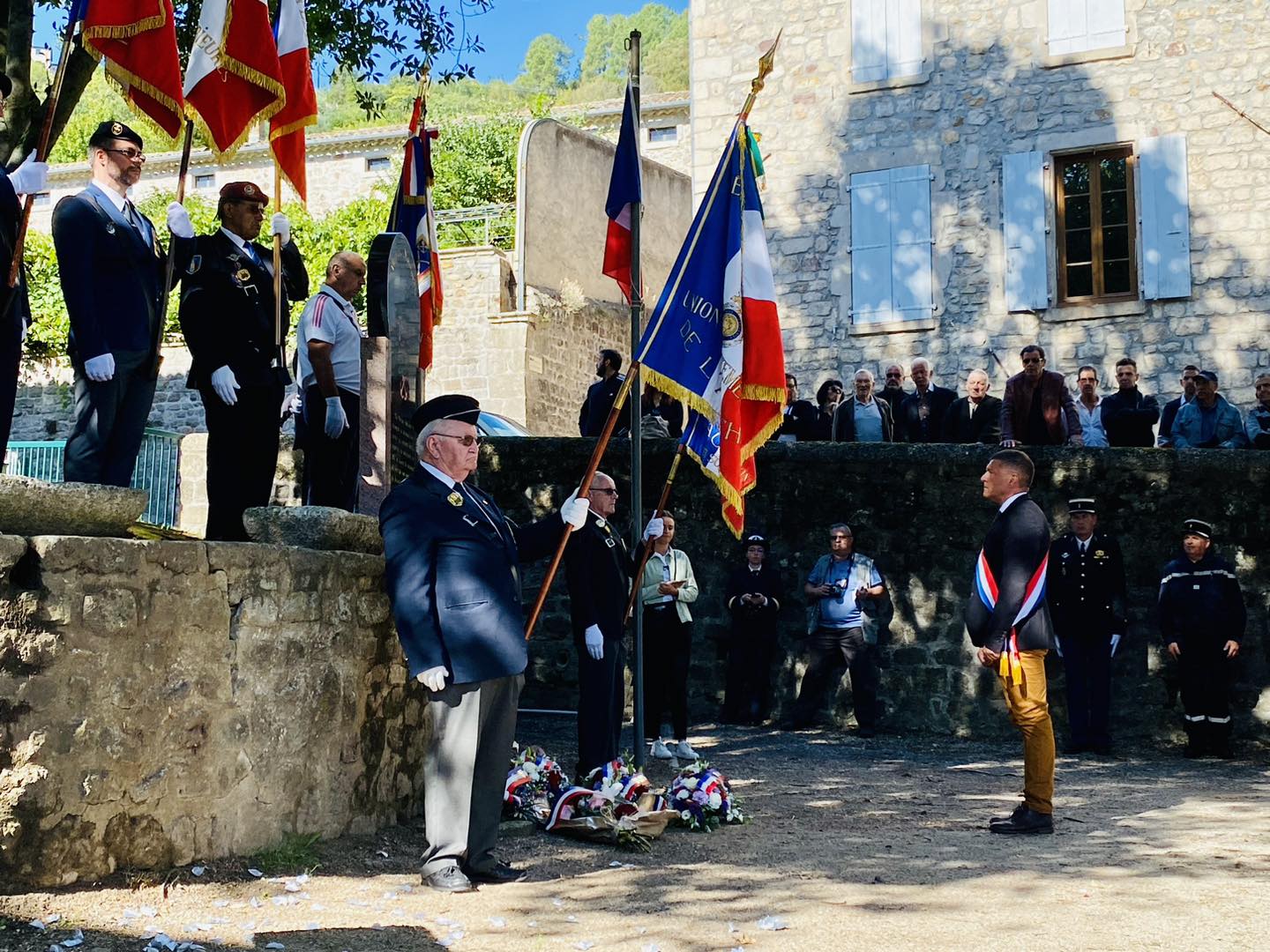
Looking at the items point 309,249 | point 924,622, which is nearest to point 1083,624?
point 924,622

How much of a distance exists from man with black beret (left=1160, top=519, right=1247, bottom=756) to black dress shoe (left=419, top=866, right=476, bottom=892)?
7.24m

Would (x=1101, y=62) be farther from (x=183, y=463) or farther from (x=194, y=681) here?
(x=194, y=681)

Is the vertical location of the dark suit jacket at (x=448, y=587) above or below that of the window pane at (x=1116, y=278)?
below

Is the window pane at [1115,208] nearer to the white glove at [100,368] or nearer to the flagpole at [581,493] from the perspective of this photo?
the flagpole at [581,493]

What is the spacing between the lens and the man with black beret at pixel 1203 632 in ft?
37.1

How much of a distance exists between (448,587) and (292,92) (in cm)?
A: 336

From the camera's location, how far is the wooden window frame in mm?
17328

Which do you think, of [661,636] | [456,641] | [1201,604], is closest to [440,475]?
[456,641]

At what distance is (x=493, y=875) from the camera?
6168mm

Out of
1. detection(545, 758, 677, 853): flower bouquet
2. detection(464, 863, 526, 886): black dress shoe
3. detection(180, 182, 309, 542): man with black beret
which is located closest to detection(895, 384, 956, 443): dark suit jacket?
detection(545, 758, 677, 853): flower bouquet

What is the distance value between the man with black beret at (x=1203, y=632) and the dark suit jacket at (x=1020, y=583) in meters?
4.15

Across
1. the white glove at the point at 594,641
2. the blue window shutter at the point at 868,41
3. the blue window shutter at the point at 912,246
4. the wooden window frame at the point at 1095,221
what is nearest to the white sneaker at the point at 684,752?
the white glove at the point at 594,641

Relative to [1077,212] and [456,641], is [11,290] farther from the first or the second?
[1077,212]

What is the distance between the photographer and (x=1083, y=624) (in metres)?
11.7
